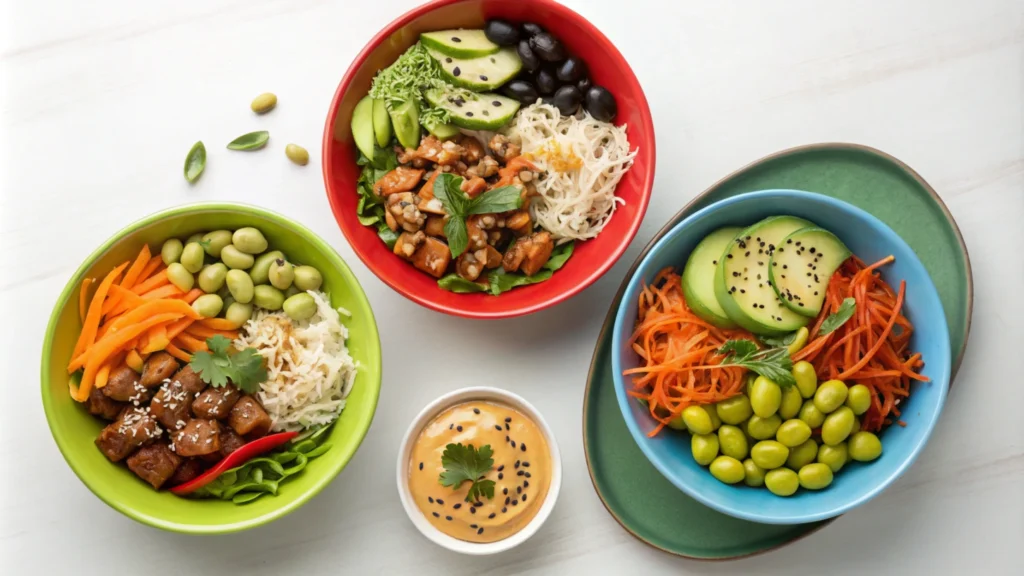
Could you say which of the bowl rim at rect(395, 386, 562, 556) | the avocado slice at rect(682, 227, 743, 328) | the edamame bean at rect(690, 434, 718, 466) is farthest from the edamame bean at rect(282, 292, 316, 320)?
the edamame bean at rect(690, 434, 718, 466)

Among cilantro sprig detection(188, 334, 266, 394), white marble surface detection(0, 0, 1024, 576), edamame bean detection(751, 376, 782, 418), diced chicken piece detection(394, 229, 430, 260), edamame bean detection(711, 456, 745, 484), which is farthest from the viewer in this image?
Result: white marble surface detection(0, 0, 1024, 576)

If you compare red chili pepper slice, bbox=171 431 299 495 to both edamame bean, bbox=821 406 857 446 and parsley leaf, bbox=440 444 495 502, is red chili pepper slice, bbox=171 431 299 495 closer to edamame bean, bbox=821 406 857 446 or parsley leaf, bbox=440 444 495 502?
parsley leaf, bbox=440 444 495 502

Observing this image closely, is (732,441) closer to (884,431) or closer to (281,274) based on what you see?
(884,431)

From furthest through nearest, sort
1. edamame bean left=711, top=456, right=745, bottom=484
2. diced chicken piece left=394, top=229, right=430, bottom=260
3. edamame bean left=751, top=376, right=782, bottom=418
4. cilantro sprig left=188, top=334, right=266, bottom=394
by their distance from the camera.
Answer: diced chicken piece left=394, top=229, right=430, bottom=260 → cilantro sprig left=188, top=334, right=266, bottom=394 → edamame bean left=711, top=456, right=745, bottom=484 → edamame bean left=751, top=376, right=782, bottom=418

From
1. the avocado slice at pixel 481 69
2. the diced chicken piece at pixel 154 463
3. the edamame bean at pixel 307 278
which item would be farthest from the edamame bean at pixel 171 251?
the avocado slice at pixel 481 69

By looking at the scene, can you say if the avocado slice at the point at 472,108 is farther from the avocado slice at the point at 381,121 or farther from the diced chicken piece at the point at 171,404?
the diced chicken piece at the point at 171,404

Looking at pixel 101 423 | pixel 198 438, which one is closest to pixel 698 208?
pixel 198 438

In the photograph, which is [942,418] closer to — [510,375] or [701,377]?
[701,377]
